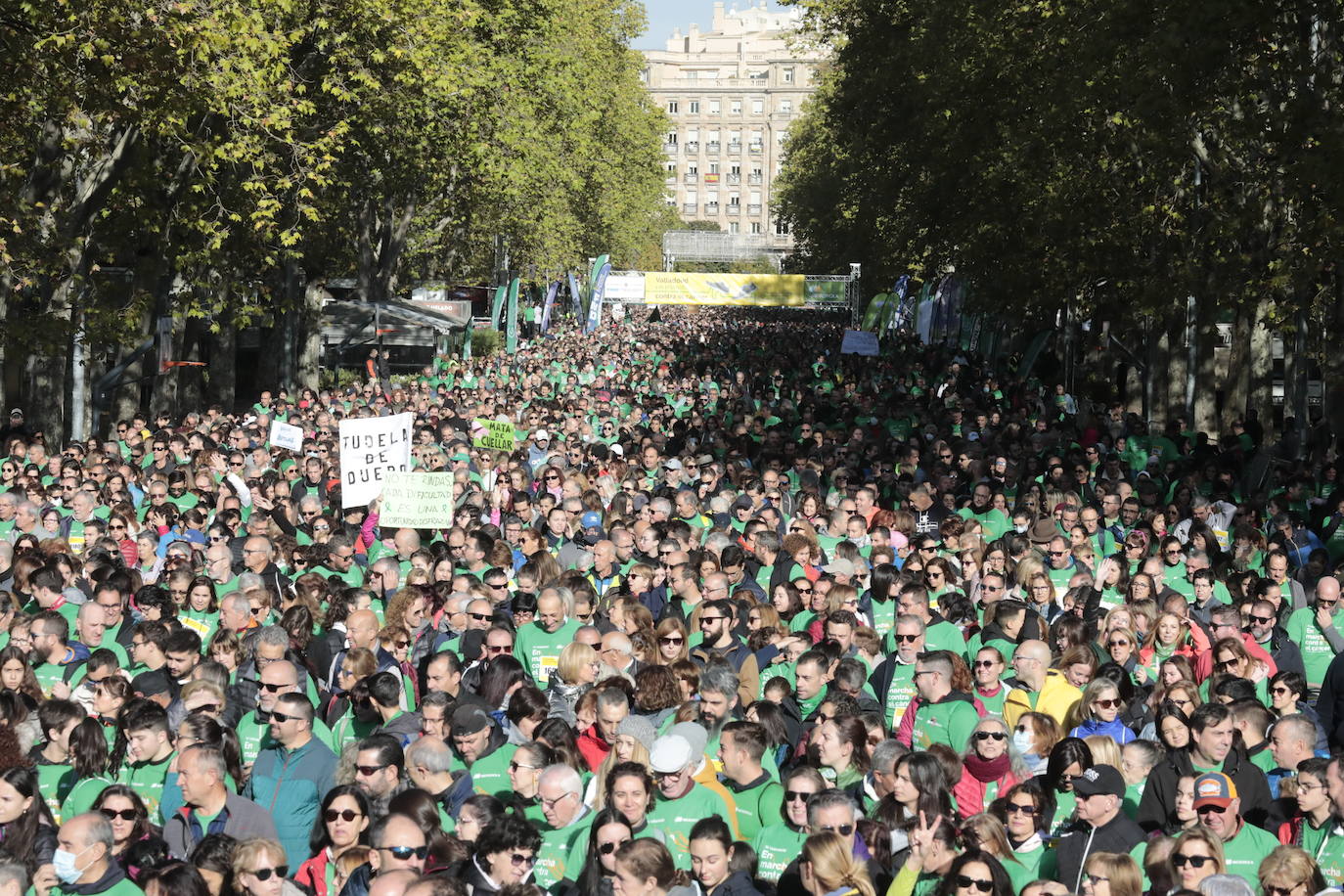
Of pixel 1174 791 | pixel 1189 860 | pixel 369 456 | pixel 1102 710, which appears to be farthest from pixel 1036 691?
pixel 369 456

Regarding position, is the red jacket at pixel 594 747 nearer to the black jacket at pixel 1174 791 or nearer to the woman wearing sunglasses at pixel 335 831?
the woman wearing sunglasses at pixel 335 831

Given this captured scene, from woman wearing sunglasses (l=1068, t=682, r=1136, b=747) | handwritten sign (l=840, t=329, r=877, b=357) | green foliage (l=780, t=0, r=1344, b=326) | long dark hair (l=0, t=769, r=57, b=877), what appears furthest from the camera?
handwritten sign (l=840, t=329, r=877, b=357)

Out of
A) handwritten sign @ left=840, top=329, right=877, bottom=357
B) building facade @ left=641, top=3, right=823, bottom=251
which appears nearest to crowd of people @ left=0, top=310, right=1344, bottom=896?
handwritten sign @ left=840, top=329, right=877, bottom=357

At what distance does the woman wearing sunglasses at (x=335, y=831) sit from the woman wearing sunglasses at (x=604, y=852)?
3.01 ft

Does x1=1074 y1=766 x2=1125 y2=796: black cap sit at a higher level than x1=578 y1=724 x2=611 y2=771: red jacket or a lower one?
higher

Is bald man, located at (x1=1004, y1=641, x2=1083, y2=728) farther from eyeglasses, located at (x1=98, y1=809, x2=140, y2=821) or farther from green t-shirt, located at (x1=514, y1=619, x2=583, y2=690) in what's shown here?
eyeglasses, located at (x1=98, y1=809, x2=140, y2=821)

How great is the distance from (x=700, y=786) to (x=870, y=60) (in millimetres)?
35203

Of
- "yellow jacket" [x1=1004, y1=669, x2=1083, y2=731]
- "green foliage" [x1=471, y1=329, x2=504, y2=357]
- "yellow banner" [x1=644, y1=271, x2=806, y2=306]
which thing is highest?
"yellow jacket" [x1=1004, y1=669, x2=1083, y2=731]

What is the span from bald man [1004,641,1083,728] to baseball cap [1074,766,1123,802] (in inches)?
62.3

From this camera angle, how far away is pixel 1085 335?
1619 inches

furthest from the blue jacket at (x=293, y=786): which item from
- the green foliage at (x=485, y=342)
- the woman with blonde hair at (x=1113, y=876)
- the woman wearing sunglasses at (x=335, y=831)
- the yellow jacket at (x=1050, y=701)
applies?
the green foliage at (x=485, y=342)

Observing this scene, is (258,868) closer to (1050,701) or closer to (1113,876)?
(1113,876)

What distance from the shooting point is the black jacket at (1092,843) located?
7168 millimetres

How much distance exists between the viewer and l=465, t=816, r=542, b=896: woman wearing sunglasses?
6742 millimetres
